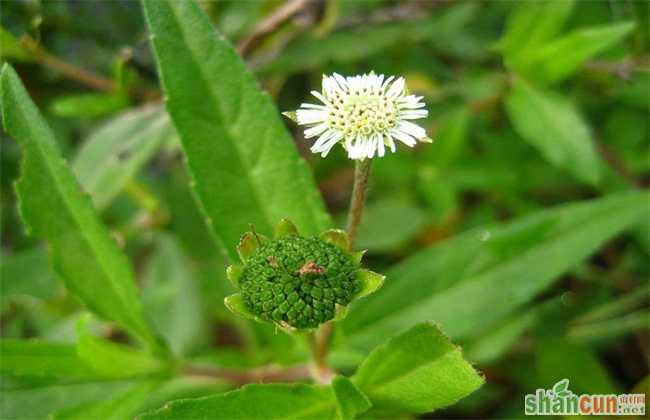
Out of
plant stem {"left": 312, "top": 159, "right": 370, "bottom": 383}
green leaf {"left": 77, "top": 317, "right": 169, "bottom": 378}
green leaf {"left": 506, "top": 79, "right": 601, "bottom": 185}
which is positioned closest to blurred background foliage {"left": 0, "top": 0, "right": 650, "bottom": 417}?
green leaf {"left": 506, "top": 79, "right": 601, "bottom": 185}

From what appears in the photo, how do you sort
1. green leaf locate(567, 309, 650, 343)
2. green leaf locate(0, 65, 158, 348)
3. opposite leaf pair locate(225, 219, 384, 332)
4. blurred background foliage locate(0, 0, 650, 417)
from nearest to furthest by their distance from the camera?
1. opposite leaf pair locate(225, 219, 384, 332)
2. green leaf locate(0, 65, 158, 348)
3. blurred background foliage locate(0, 0, 650, 417)
4. green leaf locate(567, 309, 650, 343)

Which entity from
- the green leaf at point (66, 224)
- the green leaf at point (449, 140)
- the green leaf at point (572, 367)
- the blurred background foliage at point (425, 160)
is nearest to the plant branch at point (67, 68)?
the blurred background foliage at point (425, 160)

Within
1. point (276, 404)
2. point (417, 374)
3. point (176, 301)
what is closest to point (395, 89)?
point (417, 374)

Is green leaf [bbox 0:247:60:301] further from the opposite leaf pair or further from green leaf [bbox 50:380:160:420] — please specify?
the opposite leaf pair

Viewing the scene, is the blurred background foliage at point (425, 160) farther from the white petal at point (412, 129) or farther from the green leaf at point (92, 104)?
the white petal at point (412, 129)

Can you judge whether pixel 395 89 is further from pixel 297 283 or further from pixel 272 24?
pixel 272 24

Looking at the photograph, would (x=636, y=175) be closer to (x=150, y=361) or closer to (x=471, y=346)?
(x=471, y=346)
